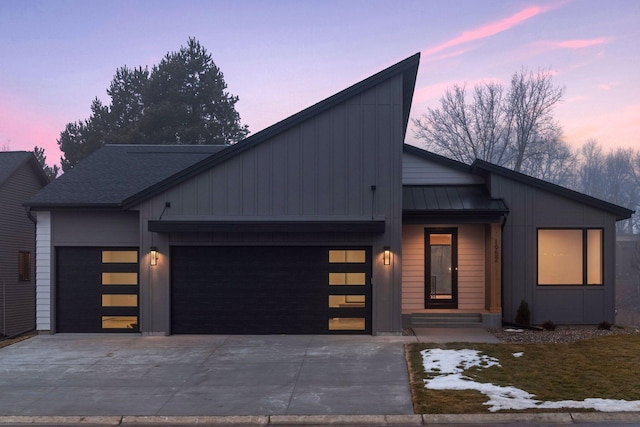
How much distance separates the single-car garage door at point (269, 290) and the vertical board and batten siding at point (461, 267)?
8.57ft

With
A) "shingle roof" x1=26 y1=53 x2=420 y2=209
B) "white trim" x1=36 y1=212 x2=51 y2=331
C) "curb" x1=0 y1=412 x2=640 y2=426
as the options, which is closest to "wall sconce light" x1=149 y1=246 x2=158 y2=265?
"shingle roof" x1=26 y1=53 x2=420 y2=209

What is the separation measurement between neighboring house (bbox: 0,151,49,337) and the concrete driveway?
987 cm

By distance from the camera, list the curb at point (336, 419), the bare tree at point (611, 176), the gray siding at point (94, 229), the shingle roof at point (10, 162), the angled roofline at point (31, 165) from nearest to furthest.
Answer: the curb at point (336, 419) < the gray siding at point (94, 229) < the shingle roof at point (10, 162) < the angled roofline at point (31, 165) < the bare tree at point (611, 176)

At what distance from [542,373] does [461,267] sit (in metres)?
6.53

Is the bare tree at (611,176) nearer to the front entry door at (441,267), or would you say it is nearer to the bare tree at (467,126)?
the bare tree at (467,126)

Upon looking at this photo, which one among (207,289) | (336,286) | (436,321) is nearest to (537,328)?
(436,321)

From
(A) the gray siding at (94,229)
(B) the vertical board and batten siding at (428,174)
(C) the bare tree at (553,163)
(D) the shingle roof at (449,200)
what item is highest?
(C) the bare tree at (553,163)

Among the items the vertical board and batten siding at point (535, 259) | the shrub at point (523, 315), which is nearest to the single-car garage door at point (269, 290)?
the shrub at point (523, 315)

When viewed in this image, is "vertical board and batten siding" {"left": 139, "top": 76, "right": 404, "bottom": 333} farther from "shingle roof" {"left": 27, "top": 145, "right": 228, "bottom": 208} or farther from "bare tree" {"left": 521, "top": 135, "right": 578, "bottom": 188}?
"bare tree" {"left": 521, "top": 135, "right": 578, "bottom": 188}

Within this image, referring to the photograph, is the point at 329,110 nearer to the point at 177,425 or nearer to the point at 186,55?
the point at 177,425

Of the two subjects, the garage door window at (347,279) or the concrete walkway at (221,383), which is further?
the garage door window at (347,279)

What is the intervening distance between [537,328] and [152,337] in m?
10.2

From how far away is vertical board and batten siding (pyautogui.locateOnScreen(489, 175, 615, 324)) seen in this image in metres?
15.5

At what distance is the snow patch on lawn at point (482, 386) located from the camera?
8.00 metres
